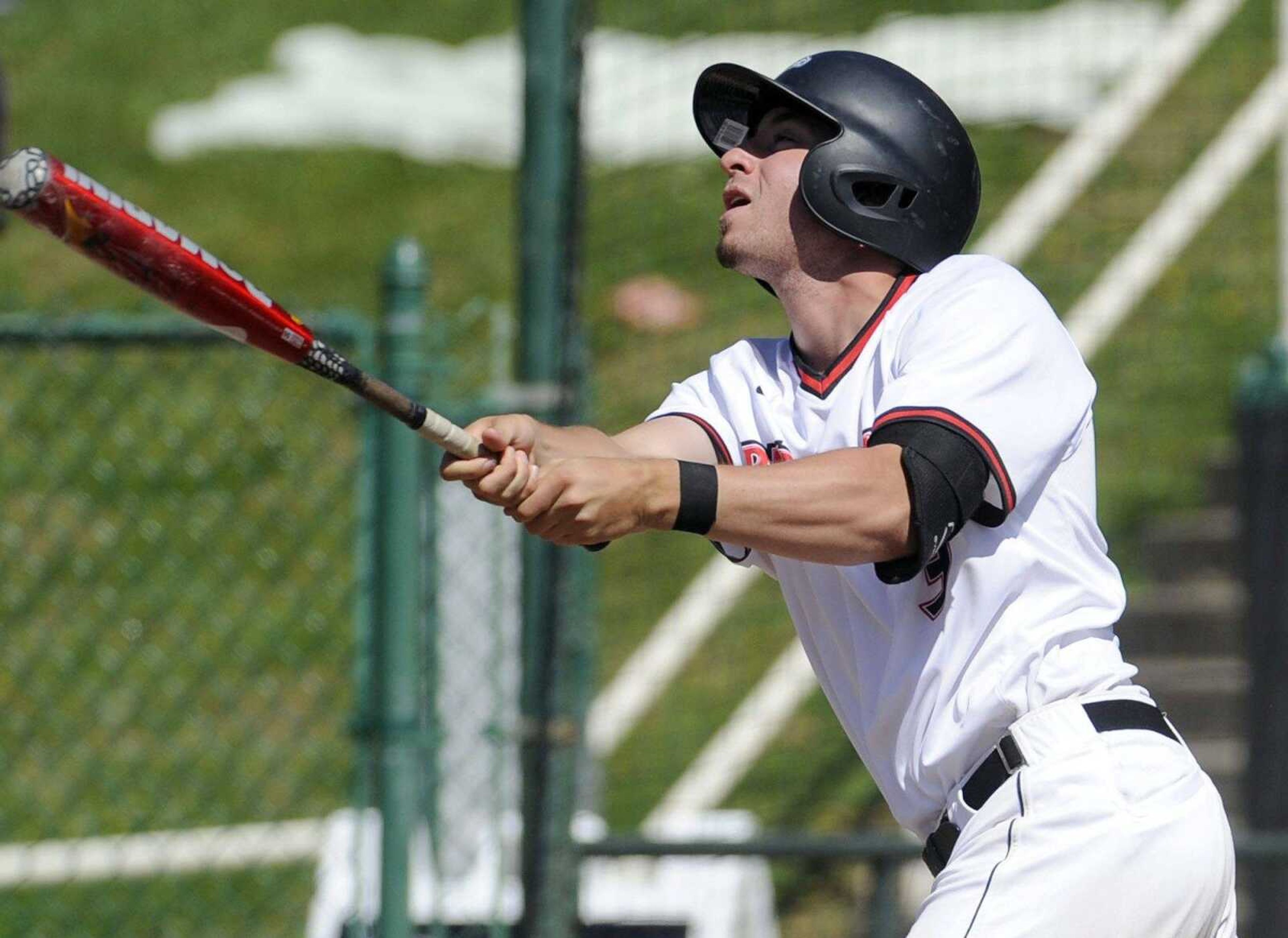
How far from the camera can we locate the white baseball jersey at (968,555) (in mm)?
2834

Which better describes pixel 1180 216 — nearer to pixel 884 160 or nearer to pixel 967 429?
pixel 884 160

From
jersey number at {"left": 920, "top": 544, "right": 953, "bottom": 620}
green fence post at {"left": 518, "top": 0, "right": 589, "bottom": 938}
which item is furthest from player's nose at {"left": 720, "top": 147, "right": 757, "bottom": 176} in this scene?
green fence post at {"left": 518, "top": 0, "right": 589, "bottom": 938}

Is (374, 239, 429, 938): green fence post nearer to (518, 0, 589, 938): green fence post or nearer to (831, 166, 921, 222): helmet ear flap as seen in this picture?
(518, 0, 589, 938): green fence post

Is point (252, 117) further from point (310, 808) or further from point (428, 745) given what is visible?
point (428, 745)

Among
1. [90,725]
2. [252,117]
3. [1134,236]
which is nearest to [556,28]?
[90,725]

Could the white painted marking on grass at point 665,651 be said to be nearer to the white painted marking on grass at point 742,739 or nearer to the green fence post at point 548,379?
the white painted marking on grass at point 742,739

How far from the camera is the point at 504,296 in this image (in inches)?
358

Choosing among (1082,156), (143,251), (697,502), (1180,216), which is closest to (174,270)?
(143,251)

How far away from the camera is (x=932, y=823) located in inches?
126

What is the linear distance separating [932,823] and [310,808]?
12.9 ft

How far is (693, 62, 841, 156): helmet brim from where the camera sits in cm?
336

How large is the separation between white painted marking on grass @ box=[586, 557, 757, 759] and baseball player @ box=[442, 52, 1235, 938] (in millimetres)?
3794

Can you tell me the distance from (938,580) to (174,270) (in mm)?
1250

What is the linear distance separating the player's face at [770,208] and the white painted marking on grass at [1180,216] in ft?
14.3
